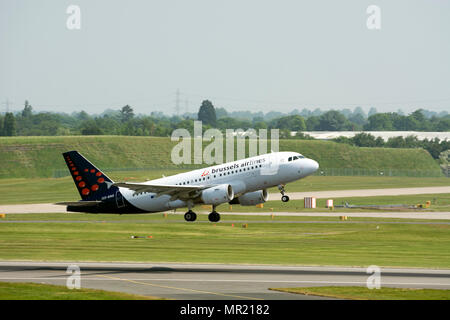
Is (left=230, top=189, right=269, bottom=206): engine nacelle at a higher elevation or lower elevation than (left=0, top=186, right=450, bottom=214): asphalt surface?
higher

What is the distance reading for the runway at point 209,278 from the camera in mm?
52625

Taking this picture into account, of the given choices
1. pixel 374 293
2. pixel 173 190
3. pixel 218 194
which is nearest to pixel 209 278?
pixel 374 293

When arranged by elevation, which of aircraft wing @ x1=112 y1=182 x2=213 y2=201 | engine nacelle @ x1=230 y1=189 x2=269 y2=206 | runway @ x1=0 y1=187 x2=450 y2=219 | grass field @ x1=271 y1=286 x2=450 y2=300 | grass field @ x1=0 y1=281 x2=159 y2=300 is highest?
aircraft wing @ x1=112 y1=182 x2=213 y2=201

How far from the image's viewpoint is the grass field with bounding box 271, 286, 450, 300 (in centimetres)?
5031

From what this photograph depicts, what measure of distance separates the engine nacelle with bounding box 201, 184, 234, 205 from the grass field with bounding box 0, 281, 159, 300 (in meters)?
23.0

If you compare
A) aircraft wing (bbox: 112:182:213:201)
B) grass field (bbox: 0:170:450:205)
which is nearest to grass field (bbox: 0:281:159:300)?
aircraft wing (bbox: 112:182:213:201)

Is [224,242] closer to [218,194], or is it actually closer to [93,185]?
[218,194]

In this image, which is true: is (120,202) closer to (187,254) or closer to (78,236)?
(187,254)

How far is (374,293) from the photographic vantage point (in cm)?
5194

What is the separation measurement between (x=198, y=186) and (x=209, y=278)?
18.1 metres

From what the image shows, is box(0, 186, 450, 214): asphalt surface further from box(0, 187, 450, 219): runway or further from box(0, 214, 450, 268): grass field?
box(0, 214, 450, 268): grass field

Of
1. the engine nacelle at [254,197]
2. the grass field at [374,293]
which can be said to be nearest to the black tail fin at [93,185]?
the engine nacelle at [254,197]

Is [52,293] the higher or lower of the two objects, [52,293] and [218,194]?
the lower
